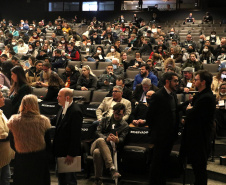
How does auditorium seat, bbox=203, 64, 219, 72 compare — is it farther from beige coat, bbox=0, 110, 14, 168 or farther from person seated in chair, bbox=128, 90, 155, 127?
beige coat, bbox=0, 110, 14, 168

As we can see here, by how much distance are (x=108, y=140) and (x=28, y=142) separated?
1757 mm

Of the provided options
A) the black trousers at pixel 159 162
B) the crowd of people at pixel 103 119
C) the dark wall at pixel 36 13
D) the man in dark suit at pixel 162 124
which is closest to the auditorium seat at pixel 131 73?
the crowd of people at pixel 103 119

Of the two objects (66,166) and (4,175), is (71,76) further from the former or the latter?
(66,166)

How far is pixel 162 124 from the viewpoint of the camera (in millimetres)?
4258

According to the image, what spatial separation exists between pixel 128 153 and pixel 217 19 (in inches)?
643

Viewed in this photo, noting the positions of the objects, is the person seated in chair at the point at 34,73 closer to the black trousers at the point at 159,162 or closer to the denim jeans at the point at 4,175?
the denim jeans at the point at 4,175

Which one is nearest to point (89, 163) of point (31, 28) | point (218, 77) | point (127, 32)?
point (218, 77)

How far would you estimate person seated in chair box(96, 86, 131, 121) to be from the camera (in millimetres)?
5938

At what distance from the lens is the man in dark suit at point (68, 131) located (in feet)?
12.8

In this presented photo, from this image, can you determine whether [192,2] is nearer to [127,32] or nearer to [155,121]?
[127,32]

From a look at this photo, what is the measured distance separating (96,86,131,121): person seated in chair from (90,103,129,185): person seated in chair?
1.57 ft

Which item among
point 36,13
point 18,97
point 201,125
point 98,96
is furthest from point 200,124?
point 36,13

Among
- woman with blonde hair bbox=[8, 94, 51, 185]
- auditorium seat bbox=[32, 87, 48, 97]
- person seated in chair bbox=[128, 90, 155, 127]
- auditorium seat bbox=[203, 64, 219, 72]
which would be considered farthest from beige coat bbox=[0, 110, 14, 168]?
auditorium seat bbox=[203, 64, 219, 72]

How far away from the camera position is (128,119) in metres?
5.89
